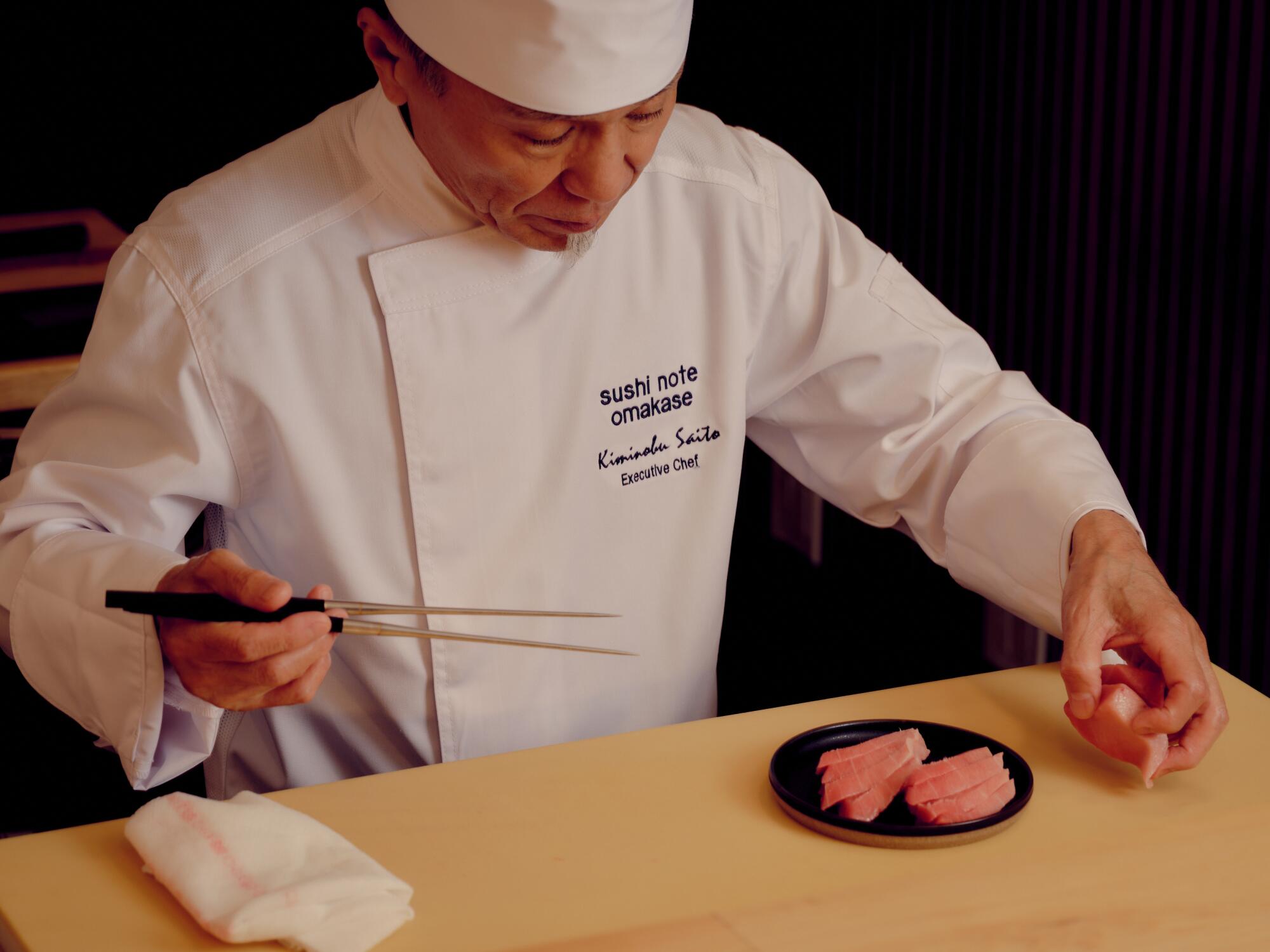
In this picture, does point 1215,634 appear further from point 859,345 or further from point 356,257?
point 356,257

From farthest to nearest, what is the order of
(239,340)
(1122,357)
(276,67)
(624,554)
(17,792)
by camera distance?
(276,67) → (17,792) → (1122,357) → (624,554) → (239,340)

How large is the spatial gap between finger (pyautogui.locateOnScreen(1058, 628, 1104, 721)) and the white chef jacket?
20 centimetres

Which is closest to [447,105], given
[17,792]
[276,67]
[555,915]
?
[555,915]

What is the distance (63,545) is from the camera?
1.43 metres

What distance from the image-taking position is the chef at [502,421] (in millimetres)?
1411

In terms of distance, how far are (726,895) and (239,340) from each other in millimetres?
815

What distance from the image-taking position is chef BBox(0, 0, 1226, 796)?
141 centimetres

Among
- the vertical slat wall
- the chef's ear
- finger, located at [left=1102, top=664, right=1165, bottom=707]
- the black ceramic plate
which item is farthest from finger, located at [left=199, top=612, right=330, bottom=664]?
the vertical slat wall

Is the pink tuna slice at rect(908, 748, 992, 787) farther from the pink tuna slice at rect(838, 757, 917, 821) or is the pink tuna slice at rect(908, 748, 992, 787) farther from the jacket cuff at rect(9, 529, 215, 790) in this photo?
the jacket cuff at rect(9, 529, 215, 790)

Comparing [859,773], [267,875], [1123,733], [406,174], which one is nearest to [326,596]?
[267,875]

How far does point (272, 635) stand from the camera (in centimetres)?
117

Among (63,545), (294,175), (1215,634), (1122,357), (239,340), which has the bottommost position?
(1215,634)

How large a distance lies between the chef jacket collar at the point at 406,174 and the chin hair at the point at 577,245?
11 cm

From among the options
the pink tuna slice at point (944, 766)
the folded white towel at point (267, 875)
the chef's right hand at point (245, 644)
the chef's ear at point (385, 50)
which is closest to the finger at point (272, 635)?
the chef's right hand at point (245, 644)
